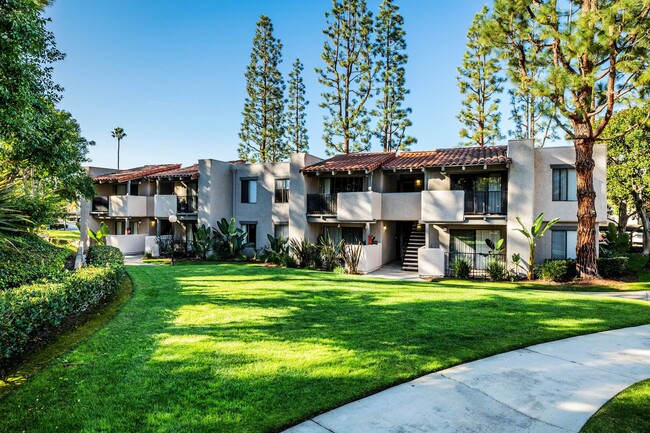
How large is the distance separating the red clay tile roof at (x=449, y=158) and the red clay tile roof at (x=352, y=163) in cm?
63

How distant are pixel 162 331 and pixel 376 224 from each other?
16.3m

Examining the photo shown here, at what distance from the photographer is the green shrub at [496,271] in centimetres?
1769

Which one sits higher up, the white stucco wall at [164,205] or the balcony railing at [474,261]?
the white stucco wall at [164,205]

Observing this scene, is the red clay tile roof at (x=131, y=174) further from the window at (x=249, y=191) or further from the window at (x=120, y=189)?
the window at (x=249, y=191)

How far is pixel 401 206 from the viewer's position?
21.3m

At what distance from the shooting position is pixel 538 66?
686 inches

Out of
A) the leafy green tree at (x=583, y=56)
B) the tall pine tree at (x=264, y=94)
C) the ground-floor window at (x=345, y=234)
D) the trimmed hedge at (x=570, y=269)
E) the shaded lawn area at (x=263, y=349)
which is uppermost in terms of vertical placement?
the tall pine tree at (x=264, y=94)

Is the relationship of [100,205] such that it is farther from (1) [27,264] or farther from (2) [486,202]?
(2) [486,202]

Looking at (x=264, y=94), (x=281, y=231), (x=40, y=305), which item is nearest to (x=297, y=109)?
(x=264, y=94)

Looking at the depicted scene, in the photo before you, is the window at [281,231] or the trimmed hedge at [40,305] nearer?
the trimmed hedge at [40,305]

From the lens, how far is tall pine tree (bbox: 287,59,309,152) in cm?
4091

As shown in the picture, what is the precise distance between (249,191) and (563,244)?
63.3ft

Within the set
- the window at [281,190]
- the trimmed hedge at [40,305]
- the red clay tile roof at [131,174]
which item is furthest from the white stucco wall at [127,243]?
the trimmed hedge at [40,305]

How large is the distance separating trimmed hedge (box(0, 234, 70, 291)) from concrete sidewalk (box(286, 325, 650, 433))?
745 centimetres
